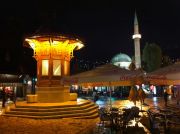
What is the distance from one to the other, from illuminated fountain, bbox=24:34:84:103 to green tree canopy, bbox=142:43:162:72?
36.8 metres

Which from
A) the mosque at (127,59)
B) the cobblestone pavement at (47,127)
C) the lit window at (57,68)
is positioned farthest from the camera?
the mosque at (127,59)

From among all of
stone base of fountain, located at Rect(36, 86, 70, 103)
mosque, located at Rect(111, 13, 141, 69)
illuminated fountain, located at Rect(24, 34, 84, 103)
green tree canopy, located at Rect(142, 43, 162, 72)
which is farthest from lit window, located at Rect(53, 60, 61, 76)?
mosque, located at Rect(111, 13, 141, 69)

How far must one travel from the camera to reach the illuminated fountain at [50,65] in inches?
799

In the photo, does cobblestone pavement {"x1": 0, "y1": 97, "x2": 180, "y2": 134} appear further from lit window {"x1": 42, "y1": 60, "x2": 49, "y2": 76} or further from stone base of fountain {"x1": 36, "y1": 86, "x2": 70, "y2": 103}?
lit window {"x1": 42, "y1": 60, "x2": 49, "y2": 76}

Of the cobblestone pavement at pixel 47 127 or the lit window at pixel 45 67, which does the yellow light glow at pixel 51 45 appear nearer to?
the lit window at pixel 45 67

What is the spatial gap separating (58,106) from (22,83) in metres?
28.2

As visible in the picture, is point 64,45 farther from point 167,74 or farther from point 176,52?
point 176,52

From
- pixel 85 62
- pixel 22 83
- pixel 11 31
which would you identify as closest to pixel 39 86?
pixel 11 31

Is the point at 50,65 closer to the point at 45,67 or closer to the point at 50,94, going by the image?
the point at 45,67

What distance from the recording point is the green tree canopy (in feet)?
181

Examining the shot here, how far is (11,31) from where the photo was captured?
127ft

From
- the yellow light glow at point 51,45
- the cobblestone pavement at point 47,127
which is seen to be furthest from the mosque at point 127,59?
the cobblestone pavement at point 47,127

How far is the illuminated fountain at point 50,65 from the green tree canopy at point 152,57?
36.8 meters

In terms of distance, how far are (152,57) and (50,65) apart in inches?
1510
